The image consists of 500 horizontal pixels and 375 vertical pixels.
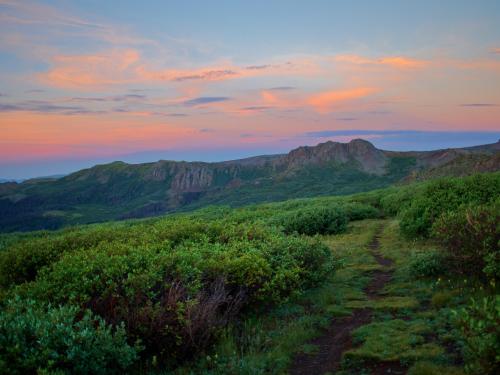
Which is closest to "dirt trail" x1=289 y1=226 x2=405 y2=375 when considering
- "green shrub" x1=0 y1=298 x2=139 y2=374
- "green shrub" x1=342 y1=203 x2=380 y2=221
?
"green shrub" x1=0 y1=298 x2=139 y2=374

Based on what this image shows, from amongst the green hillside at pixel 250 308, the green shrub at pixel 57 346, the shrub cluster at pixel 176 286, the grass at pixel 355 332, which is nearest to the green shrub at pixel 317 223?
the green hillside at pixel 250 308

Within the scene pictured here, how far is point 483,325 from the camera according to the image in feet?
18.2

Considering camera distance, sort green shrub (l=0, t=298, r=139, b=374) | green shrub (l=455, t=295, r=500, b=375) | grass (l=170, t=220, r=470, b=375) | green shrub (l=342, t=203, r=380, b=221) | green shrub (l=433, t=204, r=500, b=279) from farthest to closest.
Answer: green shrub (l=342, t=203, r=380, b=221), green shrub (l=433, t=204, r=500, b=279), grass (l=170, t=220, r=470, b=375), green shrub (l=0, t=298, r=139, b=374), green shrub (l=455, t=295, r=500, b=375)

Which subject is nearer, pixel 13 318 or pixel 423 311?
pixel 13 318

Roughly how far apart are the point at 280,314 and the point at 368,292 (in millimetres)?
3224

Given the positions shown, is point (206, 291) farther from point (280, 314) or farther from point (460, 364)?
point (460, 364)

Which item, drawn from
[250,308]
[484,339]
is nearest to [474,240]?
[484,339]

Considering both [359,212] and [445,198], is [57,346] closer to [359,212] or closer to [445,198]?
[445,198]

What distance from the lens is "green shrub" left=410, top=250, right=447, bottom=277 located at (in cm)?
1209

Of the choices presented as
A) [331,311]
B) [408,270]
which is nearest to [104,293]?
[331,311]

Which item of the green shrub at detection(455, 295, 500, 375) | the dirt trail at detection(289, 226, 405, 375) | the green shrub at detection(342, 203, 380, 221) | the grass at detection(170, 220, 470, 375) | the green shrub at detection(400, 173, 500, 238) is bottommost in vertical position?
the dirt trail at detection(289, 226, 405, 375)

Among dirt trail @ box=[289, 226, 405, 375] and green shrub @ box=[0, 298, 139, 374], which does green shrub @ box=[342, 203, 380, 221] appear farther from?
green shrub @ box=[0, 298, 139, 374]

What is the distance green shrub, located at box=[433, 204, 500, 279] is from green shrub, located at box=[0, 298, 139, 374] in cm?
844

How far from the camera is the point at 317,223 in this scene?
25719mm
